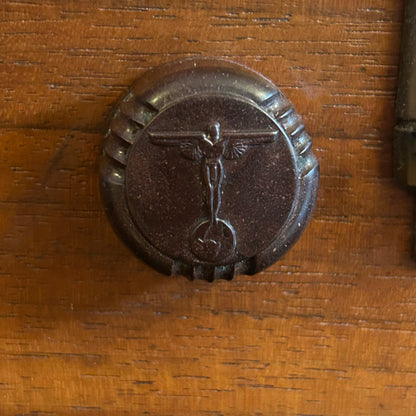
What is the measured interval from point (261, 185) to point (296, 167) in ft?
0.12

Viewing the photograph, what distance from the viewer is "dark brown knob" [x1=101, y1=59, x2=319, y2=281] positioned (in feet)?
1.48

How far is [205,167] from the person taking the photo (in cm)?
46

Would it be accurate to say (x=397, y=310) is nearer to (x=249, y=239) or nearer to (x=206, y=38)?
(x=249, y=239)

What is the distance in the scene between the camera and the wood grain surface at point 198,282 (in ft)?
1.62

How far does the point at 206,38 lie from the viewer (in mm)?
493

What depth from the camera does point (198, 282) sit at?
1.81ft

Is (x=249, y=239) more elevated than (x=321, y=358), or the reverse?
(x=249, y=239)

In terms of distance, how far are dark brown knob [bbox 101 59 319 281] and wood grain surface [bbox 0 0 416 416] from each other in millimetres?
46

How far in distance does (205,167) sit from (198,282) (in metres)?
0.15

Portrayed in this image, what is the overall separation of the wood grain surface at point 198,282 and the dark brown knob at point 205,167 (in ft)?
0.15

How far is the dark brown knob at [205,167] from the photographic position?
45 centimetres

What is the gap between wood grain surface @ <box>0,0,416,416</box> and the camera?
1.62 ft

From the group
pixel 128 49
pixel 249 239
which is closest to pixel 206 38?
pixel 128 49

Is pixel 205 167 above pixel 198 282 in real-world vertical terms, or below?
above
